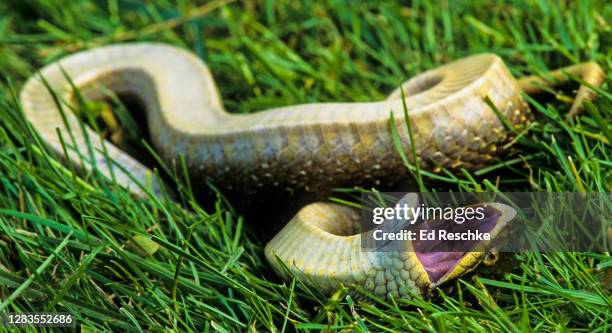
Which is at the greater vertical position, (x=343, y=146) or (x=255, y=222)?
(x=343, y=146)

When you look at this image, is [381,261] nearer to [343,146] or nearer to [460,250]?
[460,250]

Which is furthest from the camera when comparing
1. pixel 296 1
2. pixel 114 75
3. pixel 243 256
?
pixel 296 1

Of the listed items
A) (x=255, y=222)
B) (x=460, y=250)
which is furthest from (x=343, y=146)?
(x=460, y=250)

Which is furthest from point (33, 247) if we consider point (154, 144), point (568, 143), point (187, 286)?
point (568, 143)

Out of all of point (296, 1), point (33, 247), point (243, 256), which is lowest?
point (243, 256)

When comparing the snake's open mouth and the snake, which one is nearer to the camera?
the snake's open mouth

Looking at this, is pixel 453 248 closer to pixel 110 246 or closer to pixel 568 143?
pixel 568 143
